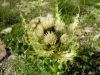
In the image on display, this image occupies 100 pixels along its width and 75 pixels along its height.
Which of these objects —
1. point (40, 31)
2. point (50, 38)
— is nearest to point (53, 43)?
point (50, 38)

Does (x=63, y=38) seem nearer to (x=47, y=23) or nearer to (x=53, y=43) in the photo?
(x=53, y=43)

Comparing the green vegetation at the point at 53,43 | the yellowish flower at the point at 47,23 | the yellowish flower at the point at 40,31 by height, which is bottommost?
the green vegetation at the point at 53,43

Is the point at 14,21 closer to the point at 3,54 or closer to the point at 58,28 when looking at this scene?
the point at 3,54

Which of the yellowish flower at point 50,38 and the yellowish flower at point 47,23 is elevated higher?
the yellowish flower at point 47,23

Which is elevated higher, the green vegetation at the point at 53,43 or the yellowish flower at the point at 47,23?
the yellowish flower at the point at 47,23

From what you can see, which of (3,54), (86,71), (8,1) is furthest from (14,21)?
(86,71)

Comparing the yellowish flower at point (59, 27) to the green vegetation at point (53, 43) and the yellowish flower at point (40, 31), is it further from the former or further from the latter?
the yellowish flower at point (40, 31)

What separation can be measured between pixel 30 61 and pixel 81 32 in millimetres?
906

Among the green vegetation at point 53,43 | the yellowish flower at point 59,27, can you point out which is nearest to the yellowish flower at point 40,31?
the green vegetation at point 53,43

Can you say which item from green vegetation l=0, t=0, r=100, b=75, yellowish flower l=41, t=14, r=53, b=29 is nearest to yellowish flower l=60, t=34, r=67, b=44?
green vegetation l=0, t=0, r=100, b=75

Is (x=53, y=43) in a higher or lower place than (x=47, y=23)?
lower

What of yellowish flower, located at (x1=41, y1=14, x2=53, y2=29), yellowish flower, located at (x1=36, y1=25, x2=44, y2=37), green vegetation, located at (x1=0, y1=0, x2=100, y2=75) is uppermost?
yellowish flower, located at (x1=41, y1=14, x2=53, y2=29)

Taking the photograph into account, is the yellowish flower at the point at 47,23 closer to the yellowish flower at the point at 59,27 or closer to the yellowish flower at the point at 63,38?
the yellowish flower at the point at 59,27

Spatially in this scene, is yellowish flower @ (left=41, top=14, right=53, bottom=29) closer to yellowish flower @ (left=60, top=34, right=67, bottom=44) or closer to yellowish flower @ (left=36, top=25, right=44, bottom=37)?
yellowish flower @ (left=36, top=25, right=44, bottom=37)
